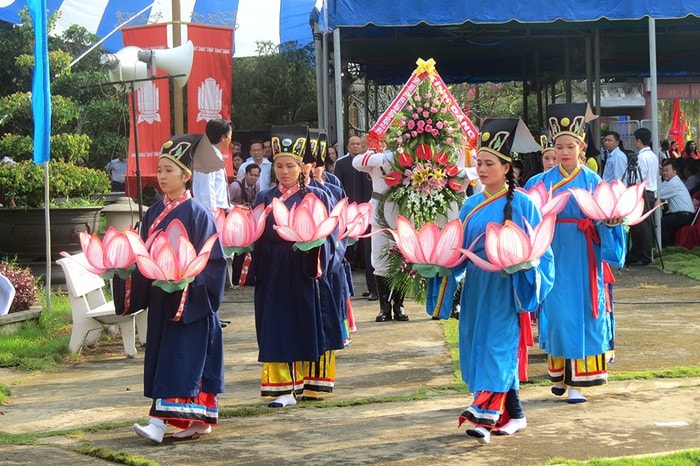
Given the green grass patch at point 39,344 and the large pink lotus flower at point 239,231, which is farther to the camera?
the green grass patch at point 39,344

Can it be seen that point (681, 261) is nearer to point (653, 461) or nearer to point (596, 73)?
point (596, 73)

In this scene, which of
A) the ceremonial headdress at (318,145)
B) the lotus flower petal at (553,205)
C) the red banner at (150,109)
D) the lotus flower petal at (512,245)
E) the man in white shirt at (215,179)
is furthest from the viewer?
the red banner at (150,109)

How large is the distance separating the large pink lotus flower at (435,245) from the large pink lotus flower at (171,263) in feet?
3.25

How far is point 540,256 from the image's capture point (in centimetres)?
517

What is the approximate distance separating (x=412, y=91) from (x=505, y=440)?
4.07 m

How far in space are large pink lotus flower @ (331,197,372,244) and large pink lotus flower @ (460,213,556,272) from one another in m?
1.58

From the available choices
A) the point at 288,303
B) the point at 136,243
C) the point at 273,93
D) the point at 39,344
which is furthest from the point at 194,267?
the point at 273,93

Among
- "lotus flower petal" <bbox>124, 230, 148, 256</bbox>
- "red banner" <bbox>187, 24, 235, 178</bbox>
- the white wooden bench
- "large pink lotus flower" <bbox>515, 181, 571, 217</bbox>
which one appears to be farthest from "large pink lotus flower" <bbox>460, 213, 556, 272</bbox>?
"red banner" <bbox>187, 24, 235, 178</bbox>

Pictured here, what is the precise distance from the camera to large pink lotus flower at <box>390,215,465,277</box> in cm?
523

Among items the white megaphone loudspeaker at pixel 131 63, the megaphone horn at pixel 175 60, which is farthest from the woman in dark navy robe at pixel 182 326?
the megaphone horn at pixel 175 60

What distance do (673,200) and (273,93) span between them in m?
10.5

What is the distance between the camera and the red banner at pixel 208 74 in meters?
14.3

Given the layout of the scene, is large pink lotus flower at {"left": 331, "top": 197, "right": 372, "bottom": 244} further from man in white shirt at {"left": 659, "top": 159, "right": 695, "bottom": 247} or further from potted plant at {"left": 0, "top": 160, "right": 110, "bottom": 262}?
man in white shirt at {"left": 659, "top": 159, "right": 695, "bottom": 247}

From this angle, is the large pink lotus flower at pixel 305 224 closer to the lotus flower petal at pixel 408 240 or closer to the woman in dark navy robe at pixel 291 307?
the woman in dark navy robe at pixel 291 307
